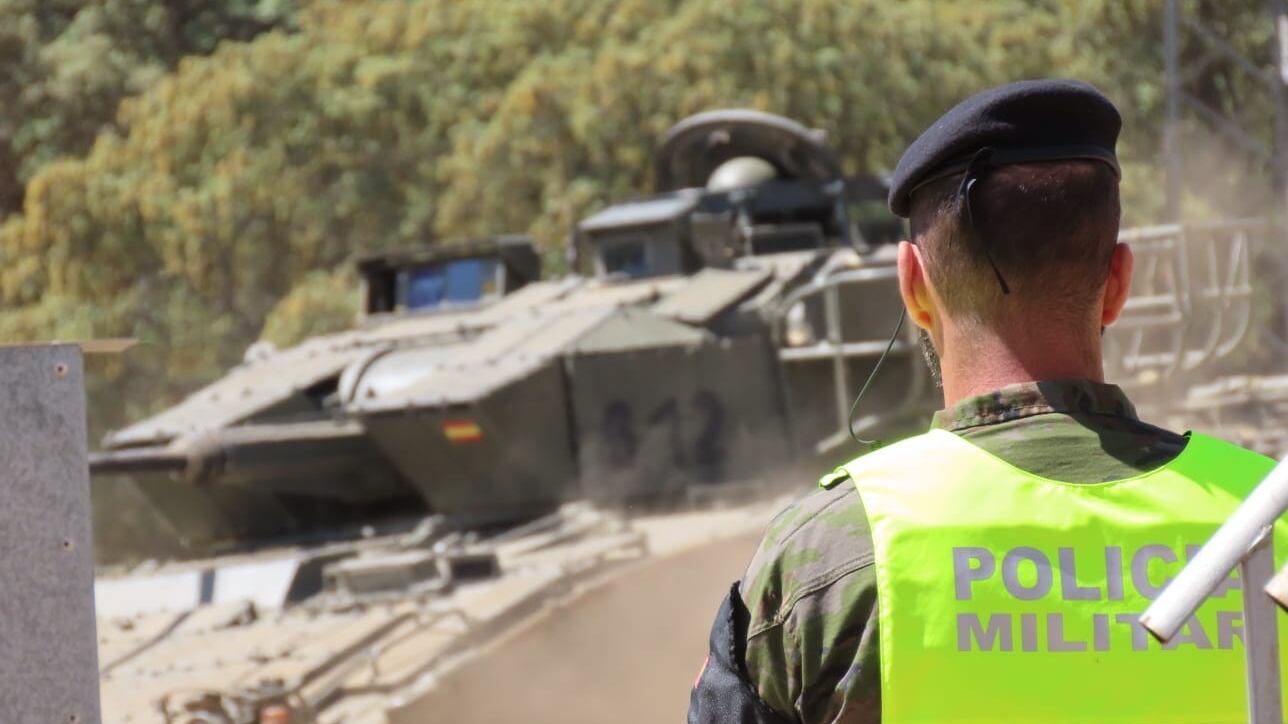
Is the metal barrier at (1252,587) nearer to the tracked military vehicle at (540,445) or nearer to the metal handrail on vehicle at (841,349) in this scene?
the tracked military vehicle at (540,445)

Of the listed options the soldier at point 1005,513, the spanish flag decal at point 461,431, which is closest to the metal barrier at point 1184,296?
the spanish flag decal at point 461,431

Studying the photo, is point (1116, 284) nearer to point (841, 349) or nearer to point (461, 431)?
point (461, 431)

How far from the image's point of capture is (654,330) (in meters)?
8.01

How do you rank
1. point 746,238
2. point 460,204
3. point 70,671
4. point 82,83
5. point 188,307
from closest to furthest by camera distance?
point 70,671 < point 746,238 < point 460,204 < point 188,307 < point 82,83

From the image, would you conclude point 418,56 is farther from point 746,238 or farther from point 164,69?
point 746,238

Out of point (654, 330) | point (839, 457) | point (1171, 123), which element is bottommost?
point (839, 457)

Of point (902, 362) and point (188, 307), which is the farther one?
point (188, 307)

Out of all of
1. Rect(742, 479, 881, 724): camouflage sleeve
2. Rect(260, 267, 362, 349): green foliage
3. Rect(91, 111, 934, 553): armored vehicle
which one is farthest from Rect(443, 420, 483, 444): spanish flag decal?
Rect(260, 267, 362, 349): green foliage

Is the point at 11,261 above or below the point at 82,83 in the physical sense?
below

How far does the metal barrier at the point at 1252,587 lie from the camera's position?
1.41 metres

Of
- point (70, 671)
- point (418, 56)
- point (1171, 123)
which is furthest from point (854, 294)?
point (418, 56)

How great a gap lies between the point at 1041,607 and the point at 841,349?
630cm

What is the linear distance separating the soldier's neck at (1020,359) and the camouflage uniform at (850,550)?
0.02 metres

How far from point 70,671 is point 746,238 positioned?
284 inches
